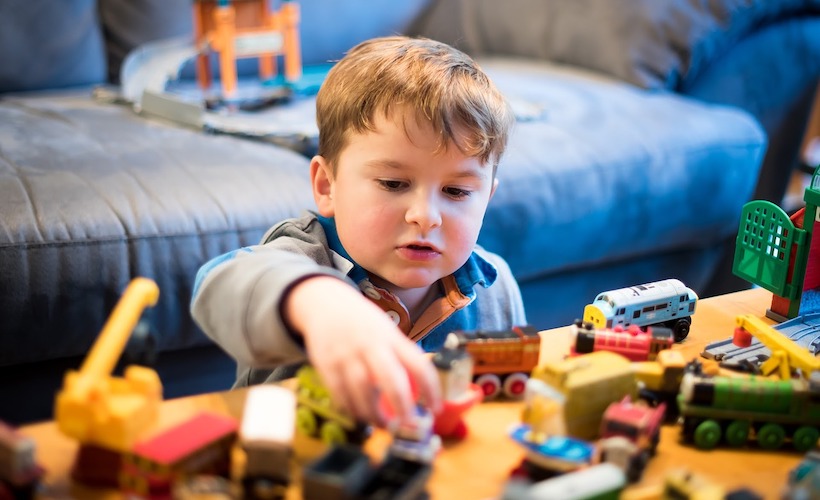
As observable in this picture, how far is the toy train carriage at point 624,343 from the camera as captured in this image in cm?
69

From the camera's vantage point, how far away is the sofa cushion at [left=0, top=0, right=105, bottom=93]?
5.16 ft

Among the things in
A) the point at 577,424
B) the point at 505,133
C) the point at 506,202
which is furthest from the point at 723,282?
the point at 577,424

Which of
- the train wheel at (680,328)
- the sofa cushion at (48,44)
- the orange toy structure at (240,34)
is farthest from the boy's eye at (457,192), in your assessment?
the sofa cushion at (48,44)

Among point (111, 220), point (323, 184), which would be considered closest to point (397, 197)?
point (323, 184)

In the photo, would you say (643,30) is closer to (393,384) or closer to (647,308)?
(647,308)

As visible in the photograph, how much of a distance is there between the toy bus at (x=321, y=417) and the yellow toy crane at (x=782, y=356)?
319mm

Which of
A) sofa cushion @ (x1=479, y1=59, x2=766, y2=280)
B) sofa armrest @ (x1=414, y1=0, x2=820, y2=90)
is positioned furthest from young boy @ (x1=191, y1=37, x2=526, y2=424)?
sofa armrest @ (x1=414, y1=0, x2=820, y2=90)

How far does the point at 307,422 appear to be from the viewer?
58 centimetres

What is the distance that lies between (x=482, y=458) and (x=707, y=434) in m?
0.15

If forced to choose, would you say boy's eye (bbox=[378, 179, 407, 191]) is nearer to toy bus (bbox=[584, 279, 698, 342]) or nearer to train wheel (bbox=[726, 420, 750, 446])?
toy bus (bbox=[584, 279, 698, 342])

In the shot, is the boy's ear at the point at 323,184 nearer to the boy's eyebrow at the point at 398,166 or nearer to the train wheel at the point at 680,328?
the boy's eyebrow at the point at 398,166

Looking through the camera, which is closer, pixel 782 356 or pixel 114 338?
pixel 114 338

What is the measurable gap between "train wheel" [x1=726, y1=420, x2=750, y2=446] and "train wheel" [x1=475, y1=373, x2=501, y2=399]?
0.16m

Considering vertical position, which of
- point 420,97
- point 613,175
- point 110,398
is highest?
point 420,97
